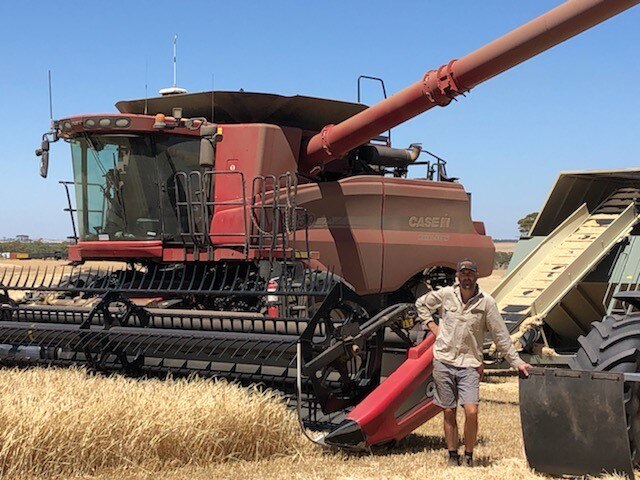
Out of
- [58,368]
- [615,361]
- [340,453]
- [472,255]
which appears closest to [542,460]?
[615,361]

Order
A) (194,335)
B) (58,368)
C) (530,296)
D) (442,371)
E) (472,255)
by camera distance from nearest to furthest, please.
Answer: (442,371) < (194,335) < (58,368) < (530,296) < (472,255)

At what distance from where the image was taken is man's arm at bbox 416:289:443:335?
4668mm

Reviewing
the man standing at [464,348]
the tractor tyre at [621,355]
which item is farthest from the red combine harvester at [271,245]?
the tractor tyre at [621,355]

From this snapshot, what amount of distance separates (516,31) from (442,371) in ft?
11.5

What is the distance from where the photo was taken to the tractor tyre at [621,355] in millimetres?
4117

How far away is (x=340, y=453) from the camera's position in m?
4.67

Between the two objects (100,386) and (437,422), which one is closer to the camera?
(100,386)

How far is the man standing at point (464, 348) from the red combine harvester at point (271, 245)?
315mm

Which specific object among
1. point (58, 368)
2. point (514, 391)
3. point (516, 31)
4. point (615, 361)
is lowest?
point (514, 391)

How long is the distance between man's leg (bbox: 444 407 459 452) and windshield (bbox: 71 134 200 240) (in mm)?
3643

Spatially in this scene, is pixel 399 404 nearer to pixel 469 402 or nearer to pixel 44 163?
pixel 469 402

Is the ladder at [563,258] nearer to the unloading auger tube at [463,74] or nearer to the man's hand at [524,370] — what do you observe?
the unloading auger tube at [463,74]

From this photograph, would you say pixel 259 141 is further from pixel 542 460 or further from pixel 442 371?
pixel 542 460

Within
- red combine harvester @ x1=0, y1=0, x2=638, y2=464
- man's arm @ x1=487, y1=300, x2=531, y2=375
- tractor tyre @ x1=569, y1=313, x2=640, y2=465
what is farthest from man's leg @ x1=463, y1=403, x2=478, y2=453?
tractor tyre @ x1=569, y1=313, x2=640, y2=465
